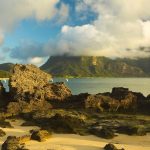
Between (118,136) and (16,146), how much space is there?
768 cm

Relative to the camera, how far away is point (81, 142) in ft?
73.6

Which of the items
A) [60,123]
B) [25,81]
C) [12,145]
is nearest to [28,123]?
[60,123]

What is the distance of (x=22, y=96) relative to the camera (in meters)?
37.9

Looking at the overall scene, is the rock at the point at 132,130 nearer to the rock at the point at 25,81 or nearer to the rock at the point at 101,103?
the rock at the point at 101,103

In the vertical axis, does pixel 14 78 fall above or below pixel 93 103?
above

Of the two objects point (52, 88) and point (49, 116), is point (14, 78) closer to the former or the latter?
point (52, 88)

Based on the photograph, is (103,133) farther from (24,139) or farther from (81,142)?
(24,139)

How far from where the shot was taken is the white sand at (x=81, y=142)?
2083cm

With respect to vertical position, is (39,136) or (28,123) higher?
(28,123)

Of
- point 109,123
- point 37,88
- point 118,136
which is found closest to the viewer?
point 118,136

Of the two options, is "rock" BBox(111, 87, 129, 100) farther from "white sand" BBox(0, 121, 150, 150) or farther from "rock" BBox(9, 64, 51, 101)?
"white sand" BBox(0, 121, 150, 150)

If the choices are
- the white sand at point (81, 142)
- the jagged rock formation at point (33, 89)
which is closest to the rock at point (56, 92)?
the jagged rock formation at point (33, 89)

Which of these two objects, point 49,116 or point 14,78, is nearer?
point 49,116

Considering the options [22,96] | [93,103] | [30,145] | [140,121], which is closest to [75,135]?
[30,145]
